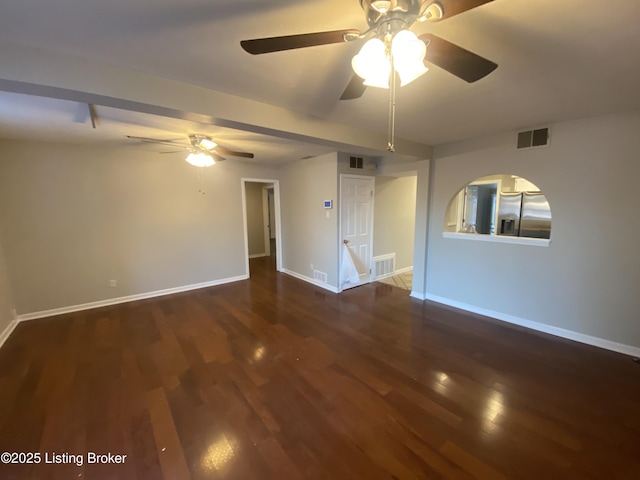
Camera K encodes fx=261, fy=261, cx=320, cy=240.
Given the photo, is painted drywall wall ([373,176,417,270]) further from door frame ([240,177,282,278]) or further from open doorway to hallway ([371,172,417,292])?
door frame ([240,177,282,278])

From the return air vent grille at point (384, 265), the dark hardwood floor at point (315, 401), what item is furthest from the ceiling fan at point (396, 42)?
the return air vent grille at point (384, 265)

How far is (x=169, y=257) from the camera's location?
15.6 feet

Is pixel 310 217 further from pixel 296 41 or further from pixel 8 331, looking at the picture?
pixel 8 331

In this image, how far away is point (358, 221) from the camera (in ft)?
16.4

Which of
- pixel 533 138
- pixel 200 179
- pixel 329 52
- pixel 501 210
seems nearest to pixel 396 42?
pixel 329 52

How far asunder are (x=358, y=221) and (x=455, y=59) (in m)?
3.79

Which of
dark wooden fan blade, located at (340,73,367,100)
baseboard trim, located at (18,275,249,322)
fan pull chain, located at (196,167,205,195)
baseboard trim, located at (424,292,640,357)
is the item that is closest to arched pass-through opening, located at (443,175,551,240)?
baseboard trim, located at (424,292,640,357)

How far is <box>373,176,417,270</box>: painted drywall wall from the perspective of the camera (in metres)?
5.37

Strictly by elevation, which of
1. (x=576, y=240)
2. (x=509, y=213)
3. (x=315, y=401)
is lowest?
(x=315, y=401)

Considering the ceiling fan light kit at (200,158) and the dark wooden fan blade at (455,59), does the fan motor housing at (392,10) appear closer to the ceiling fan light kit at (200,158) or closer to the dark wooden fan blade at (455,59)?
the dark wooden fan blade at (455,59)

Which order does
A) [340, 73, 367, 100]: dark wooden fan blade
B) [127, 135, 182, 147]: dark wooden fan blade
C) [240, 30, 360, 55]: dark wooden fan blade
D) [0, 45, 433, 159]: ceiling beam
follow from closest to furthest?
[240, 30, 360, 55]: dark wooden fan blade → [340, 73, 367, 100]: dark wooden fan blade → [0, 45, 433, 159]: ceiling beam → [127, 135, 182, 147]: dark wooden fan blade

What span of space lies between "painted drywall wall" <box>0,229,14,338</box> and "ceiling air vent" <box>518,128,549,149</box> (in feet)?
22.2

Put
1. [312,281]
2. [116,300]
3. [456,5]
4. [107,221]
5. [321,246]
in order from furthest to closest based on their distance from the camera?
[312,281]
[321,246]
[116,300]
[107,221]
[456,5]

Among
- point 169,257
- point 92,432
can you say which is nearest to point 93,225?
point 169,257
